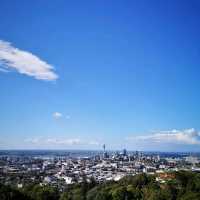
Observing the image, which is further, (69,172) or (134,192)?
(69,172)

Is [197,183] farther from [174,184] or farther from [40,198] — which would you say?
[40,198]

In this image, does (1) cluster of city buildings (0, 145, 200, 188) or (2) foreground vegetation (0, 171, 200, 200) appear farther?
(1) cluster of city buildings (0, 145, 200, 188)

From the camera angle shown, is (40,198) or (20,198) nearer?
(20,198)

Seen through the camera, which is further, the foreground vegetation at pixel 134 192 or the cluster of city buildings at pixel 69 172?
the cluster of city buildings at pixel 69 172

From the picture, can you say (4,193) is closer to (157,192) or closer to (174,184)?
(157,192)

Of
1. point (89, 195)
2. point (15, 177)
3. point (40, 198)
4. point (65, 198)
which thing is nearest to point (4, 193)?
point (40, 198)

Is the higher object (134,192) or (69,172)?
(134,192)

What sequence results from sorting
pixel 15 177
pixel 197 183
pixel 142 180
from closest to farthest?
pixel 197 183, pixel 142 180, pixel 15 177

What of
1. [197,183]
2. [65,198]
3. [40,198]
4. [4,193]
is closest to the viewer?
[4,193]

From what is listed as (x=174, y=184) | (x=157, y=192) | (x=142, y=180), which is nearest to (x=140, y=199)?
(x=157, y=192)
